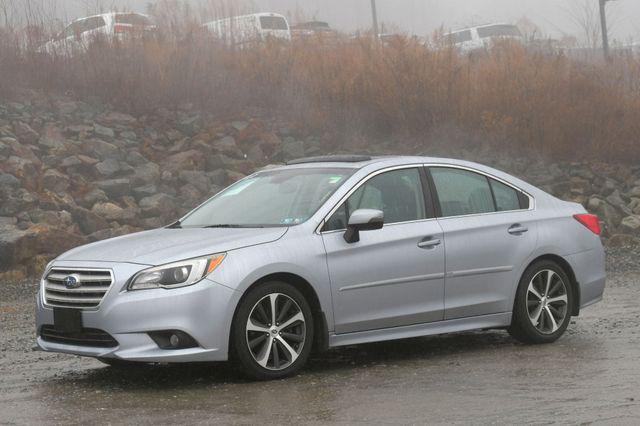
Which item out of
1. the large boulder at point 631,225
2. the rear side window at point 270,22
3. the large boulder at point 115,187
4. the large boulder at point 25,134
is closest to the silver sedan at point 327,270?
the large boulder at point 115,187

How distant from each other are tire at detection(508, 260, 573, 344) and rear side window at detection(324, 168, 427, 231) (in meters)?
1.11

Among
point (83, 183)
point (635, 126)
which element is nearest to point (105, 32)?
point (83, 183)

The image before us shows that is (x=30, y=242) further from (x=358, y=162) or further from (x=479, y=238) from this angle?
(x=479, y=238)

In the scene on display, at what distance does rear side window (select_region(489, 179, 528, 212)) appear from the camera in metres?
10.5

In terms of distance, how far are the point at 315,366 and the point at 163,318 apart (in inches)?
62.0

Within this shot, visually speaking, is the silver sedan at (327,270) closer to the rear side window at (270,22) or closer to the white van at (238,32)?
the white van at (238,32)

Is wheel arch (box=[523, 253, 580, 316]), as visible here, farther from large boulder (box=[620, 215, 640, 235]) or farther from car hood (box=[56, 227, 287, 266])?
large boulder (box=[620, 215, 640, 235])

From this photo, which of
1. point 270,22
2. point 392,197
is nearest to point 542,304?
point 392,197

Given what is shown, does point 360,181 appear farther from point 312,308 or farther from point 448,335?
point 448,335

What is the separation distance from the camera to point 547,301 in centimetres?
→ 1043

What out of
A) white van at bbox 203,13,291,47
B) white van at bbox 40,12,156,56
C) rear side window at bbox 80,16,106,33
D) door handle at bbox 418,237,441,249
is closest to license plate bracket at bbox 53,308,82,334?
door handle at bbox 418,237,441,249

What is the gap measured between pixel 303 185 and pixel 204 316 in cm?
170

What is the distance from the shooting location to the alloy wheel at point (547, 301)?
1034 cm

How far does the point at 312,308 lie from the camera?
903 cm
